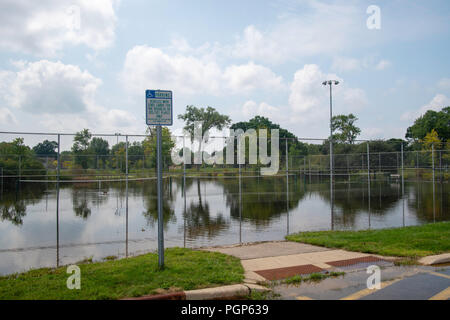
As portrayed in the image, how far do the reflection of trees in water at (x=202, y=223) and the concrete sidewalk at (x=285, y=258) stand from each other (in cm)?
230

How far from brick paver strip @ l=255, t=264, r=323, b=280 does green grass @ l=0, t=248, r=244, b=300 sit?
493mm

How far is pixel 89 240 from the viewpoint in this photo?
10094mm

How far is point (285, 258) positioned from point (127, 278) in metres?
3.59

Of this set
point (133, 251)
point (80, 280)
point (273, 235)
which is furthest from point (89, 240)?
point (273, 235)

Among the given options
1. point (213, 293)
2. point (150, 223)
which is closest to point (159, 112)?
point (213, 293)

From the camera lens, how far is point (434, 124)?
75188mm

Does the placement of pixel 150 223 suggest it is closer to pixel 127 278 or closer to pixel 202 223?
pixel 202 223

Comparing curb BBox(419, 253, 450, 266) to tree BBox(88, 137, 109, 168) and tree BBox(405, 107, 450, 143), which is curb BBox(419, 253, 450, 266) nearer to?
tree BBox(88, 137, 109, 168)

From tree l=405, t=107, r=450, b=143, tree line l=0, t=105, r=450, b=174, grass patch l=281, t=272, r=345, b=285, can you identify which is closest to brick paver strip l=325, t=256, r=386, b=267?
grass patch l=281, t=272, r=345, b=285

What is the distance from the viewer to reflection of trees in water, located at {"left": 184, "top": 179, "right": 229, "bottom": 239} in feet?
36.8

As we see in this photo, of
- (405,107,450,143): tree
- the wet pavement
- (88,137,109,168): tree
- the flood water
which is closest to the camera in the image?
the wet pavement

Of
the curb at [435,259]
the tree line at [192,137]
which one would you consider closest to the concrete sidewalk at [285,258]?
the curb at [435,259]

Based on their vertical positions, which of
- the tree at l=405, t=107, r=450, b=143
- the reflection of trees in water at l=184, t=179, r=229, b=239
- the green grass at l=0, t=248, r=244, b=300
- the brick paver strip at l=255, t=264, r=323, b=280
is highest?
the tree at l=405, t=107, r=450, b=143
